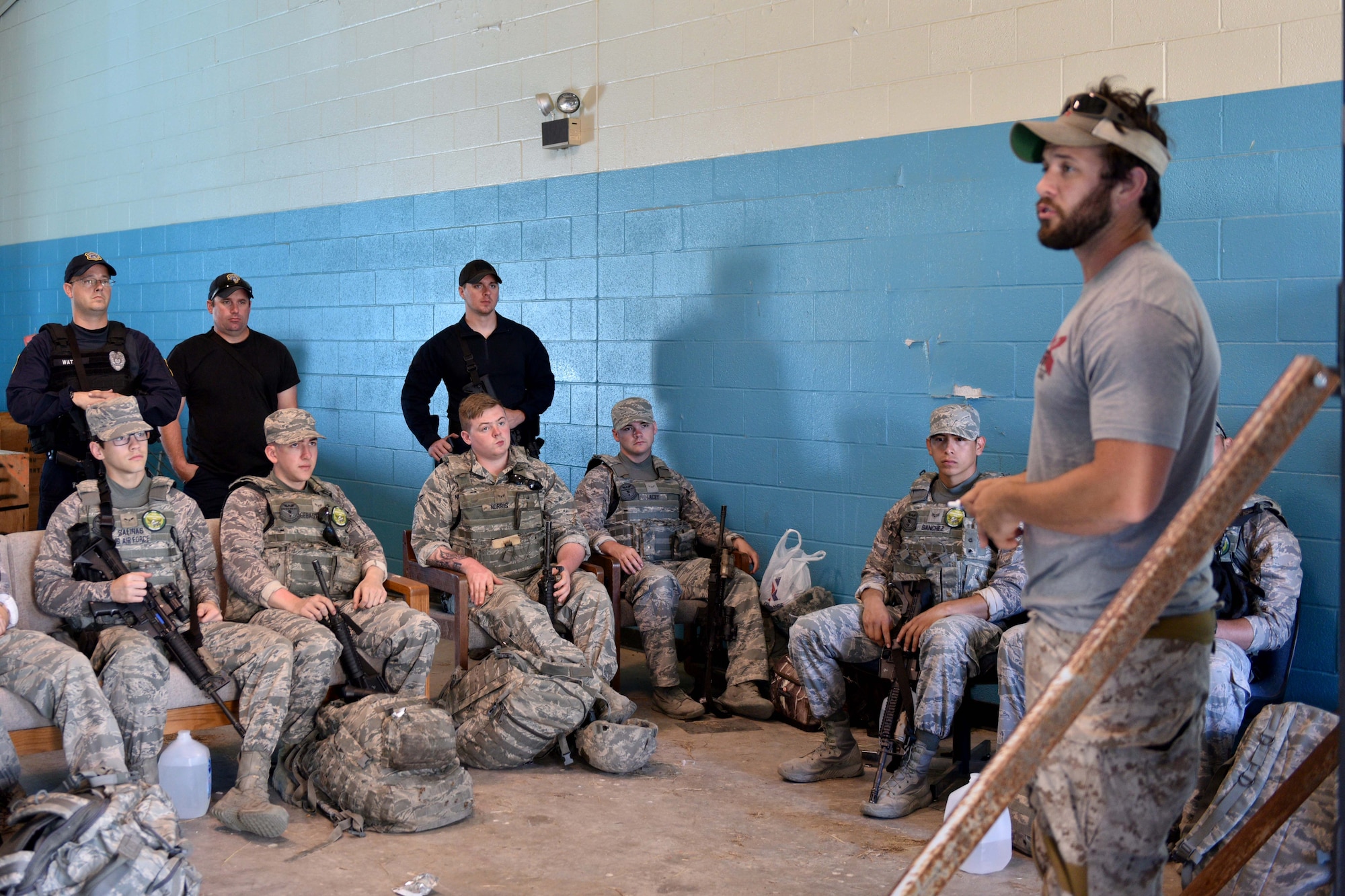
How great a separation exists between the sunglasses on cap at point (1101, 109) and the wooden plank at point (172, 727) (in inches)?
116

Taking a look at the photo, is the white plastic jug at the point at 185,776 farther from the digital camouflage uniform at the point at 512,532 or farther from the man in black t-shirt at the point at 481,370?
the man in black t-shirt at the point at 481,370

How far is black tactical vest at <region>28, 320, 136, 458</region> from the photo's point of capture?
14.7 ft

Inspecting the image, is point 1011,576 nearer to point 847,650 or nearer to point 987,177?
point 847,650

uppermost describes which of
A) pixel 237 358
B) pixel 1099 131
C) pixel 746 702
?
pixel 1099 131

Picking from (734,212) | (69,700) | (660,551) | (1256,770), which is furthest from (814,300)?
(69,700)

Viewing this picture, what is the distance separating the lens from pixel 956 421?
12.3 ft

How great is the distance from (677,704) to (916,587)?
1.14 m

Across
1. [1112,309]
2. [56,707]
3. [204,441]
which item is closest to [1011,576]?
[1112,309]

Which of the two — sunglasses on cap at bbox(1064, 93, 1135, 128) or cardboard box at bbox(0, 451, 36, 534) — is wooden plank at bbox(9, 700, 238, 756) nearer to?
cardboard box at bbox(0, 451, 36, 534)

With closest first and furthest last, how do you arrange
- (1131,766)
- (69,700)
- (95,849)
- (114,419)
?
(1131,766) → (95,849) → (69,700) → (114,419)

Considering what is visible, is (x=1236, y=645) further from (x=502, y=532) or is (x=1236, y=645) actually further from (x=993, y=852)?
(x=502, y=532)

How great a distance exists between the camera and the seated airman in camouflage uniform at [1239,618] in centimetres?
306

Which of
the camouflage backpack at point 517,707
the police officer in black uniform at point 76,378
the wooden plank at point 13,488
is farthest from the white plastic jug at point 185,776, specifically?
the wooden plank at point 13,488

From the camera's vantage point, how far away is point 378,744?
3.33 metres
